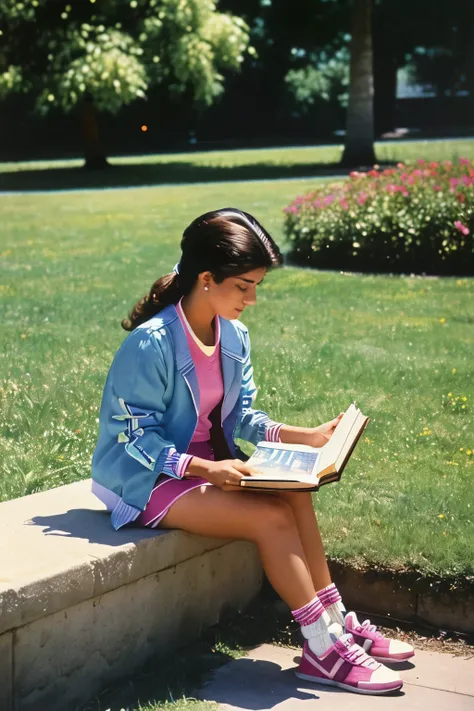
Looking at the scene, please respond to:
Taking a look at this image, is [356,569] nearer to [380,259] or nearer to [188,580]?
[188,580]

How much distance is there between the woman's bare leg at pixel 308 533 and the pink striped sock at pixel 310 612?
150 mm

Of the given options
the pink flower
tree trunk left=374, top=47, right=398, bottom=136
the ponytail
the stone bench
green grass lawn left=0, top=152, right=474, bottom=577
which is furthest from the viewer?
tree trunk left=374, top=47, right=398, bottom=136

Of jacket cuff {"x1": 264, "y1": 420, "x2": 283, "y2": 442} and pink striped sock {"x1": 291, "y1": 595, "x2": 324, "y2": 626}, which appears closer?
pink striped sock {"x1": 291, "y1": 595, "x2": 324, "y2": 626}

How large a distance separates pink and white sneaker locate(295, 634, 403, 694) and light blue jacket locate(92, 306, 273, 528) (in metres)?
0.73

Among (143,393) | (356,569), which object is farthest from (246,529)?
(356,569)

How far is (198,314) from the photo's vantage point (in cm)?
385

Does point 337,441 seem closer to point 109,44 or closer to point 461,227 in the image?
point 461,227

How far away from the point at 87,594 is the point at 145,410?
2.03 ft

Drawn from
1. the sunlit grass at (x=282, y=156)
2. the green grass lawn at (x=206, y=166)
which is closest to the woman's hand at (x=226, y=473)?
the green grass lawn at (x=206, y=166)

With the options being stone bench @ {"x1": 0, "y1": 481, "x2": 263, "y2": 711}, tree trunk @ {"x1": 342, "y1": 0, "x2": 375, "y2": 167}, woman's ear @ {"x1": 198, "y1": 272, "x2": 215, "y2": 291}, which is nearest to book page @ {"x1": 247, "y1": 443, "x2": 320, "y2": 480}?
stone bench @ {"x1": 0, "y1": 481, "x2": 263, "y2": 711}

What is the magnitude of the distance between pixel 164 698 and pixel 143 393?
93 cm

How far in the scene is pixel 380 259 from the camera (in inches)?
495

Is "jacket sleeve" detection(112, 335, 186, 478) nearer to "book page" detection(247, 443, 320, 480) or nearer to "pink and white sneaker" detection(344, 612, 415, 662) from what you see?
"book page" detection(247, 443, 320, 480)

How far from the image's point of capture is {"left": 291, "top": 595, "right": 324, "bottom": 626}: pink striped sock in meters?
3.51
